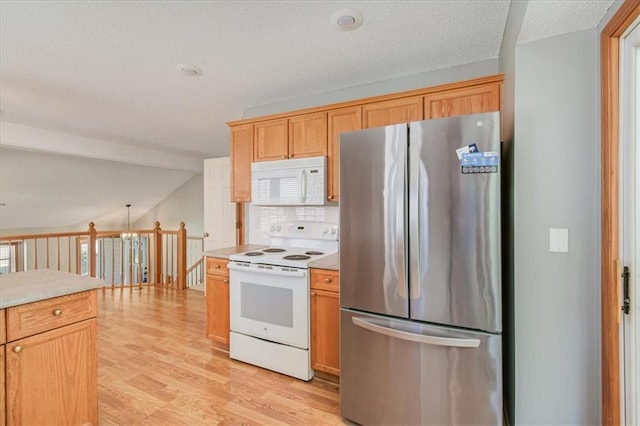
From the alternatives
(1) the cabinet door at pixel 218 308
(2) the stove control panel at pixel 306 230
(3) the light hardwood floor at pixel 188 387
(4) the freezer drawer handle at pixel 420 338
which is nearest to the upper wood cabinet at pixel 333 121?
(2) the stove control panel at pixel 306 230

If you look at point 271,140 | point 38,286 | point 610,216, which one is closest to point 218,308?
point 38,286

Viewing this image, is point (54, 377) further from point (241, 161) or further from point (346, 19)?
point (346, 19)

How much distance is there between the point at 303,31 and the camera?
2.01m

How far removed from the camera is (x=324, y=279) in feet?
Answer: 7.68

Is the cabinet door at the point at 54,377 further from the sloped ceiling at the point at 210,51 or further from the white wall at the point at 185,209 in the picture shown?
the white wall at the point at 185,209

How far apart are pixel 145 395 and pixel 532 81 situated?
3.09 metres

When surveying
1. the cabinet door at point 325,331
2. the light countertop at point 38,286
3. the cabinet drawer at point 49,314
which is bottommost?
the cabinet door at point 325,331

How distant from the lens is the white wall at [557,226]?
1476mm

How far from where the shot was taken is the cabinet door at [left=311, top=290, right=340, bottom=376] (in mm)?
2307

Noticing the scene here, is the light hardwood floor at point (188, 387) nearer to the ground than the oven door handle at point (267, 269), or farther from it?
nearer to the ground

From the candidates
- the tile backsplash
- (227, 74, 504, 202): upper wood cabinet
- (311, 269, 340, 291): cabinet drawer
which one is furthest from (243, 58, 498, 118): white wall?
(311, 269, 340, 291): cabinet drawer

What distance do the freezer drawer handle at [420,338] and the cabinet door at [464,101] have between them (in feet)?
5.21

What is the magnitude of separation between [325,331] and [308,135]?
5.63 ft

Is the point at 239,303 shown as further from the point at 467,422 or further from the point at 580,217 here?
the point at 580,217
